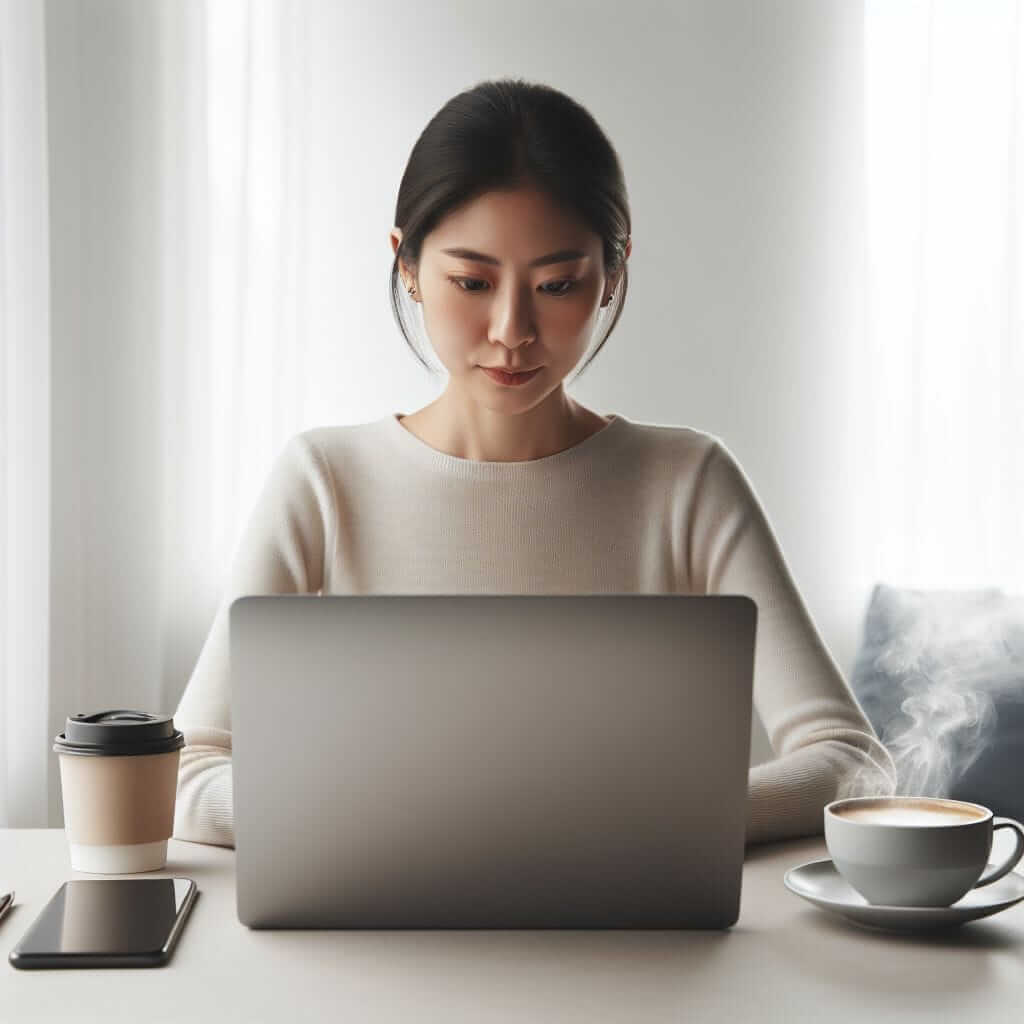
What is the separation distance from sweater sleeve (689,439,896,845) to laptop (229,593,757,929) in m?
0.15

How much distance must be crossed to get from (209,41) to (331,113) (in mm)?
273

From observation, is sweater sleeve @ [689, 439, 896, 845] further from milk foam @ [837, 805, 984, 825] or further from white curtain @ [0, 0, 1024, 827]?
white curtain @ [0, 0, 1024, 827]

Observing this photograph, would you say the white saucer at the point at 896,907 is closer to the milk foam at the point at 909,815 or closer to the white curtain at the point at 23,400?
the milk foam at the point at 909,815

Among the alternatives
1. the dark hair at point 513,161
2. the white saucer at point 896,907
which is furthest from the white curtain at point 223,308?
the white saucer at point 896,907

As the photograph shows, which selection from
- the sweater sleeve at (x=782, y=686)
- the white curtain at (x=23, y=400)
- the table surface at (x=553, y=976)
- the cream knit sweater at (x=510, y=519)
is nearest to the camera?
the table surface at (x=553, y=976)

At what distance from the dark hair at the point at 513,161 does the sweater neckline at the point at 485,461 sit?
22 centimetres

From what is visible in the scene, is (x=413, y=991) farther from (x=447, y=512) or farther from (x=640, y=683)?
(x=447, y=512)

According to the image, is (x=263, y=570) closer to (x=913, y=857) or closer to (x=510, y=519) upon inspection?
(x=510, y=519)

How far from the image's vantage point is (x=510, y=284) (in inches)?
51.2

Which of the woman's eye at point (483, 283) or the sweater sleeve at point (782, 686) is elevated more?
the woman's eye at point (483, 283)

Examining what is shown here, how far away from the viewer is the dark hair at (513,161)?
4.34ft

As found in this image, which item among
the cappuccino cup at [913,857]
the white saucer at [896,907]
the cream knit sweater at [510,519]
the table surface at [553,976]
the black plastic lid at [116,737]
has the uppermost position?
the cream knit sweater at [510,519]

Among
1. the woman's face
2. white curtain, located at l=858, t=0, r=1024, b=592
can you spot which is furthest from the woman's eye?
white curtain, located at l=858, t=0, r=1024, b=592

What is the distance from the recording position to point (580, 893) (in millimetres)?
779
